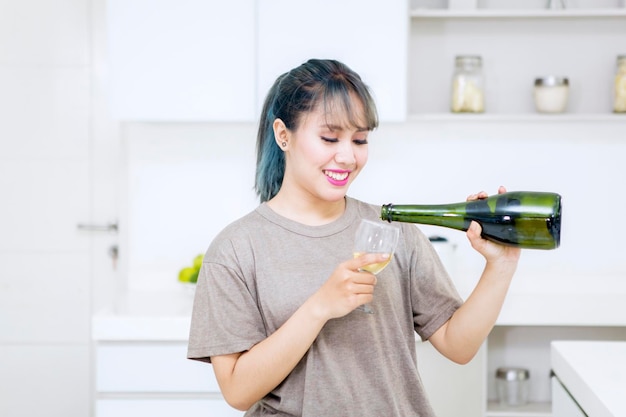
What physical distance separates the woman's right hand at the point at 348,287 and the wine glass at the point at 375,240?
0.01m

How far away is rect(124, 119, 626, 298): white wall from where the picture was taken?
3.01 meters

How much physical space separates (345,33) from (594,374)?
1.42 metres

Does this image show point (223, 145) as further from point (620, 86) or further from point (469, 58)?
point (620, 86)

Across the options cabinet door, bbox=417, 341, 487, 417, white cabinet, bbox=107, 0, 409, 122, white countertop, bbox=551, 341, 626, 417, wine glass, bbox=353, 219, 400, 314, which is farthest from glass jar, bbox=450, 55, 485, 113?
wine glass, bbox=353, 219, 400, 314

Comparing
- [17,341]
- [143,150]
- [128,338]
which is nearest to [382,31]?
[143,150]

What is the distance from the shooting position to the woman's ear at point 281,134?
1.52 metres

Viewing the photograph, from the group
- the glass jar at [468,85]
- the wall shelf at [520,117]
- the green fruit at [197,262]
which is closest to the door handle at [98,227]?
the green fruit at [197,262]

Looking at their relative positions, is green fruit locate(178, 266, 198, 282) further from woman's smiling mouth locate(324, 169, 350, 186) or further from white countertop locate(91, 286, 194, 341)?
woman's smiling mouth locate(324, 169, 350, 186)

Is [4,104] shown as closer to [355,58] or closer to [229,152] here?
[229,152]

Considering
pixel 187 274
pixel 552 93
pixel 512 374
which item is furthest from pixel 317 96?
pixel 512 374

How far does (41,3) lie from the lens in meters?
3.20

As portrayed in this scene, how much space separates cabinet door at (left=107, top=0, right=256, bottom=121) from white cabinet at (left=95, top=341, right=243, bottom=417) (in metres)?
0.71

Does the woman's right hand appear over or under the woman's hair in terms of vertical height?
under

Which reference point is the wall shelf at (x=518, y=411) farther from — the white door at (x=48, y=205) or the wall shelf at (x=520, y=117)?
the white door at (x=48, y=205)
